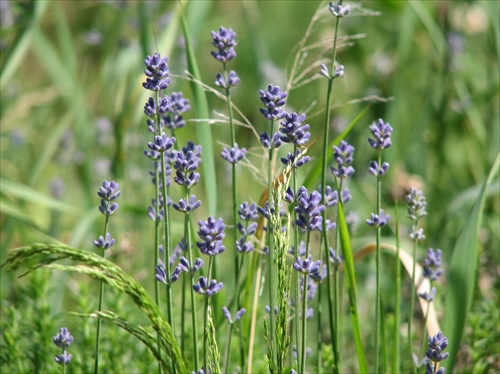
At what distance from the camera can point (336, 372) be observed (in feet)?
5.32

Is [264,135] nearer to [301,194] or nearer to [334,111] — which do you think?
[301,194]

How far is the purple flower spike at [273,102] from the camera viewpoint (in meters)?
1.43

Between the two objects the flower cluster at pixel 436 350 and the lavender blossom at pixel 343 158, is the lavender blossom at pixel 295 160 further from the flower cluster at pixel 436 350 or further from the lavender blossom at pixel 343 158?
the flower cluster at pixel 436 350

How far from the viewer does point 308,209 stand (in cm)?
138

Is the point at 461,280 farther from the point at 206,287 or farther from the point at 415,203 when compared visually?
the point at 206,287

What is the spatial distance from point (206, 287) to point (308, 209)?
0.77 ft

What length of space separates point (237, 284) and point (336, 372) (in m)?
0.27

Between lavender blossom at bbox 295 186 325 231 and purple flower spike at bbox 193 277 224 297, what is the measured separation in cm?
18

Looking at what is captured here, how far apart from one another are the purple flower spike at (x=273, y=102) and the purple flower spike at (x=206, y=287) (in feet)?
1.03

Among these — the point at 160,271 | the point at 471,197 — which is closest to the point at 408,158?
the point at 471,197

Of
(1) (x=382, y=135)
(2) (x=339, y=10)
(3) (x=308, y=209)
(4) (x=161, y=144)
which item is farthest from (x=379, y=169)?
(4) (x=161, y=144)

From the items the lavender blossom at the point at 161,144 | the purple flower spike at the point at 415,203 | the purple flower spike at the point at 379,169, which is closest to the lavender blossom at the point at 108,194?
the lavender blossom at the point at 161,144

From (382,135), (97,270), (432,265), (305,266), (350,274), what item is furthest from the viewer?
(432,265)

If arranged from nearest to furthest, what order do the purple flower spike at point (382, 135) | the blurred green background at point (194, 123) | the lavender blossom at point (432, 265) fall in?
1. the purple flower spike at point (382, 135)
2. the lavender blossom at point (432, 265)
3. the blurred green background at point (194, 123)
